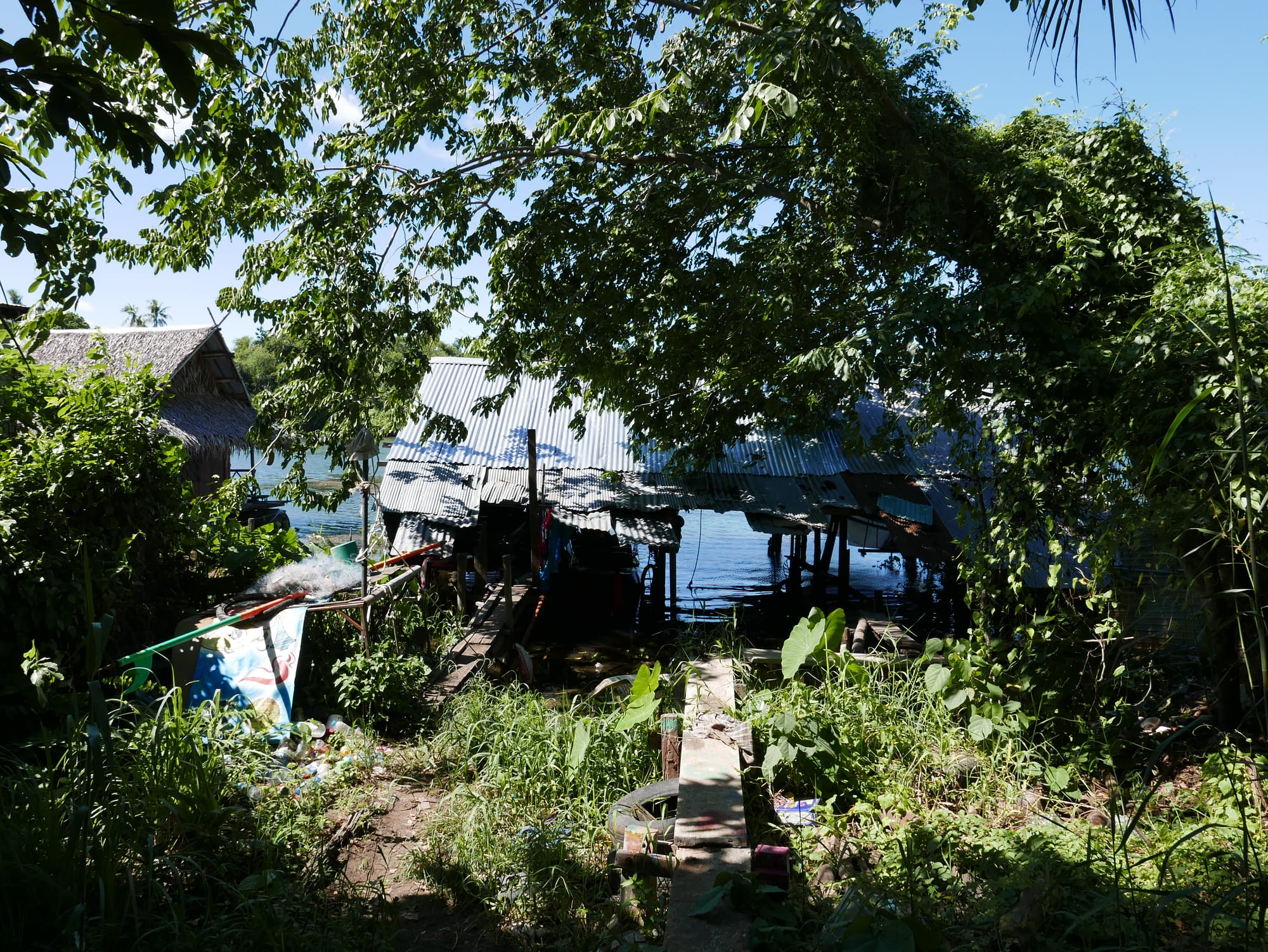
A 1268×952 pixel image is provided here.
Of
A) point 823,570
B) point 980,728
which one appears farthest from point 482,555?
point 980,728

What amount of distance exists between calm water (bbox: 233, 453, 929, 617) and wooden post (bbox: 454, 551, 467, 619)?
122 inches

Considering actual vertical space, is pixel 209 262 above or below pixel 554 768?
above

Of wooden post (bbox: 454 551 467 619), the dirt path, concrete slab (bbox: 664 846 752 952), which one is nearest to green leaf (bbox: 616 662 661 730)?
the dirt path

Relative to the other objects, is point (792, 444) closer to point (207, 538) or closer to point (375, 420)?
point (375, 420)

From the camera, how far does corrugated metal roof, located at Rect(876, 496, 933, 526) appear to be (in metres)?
12.3

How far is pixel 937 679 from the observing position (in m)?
5.27

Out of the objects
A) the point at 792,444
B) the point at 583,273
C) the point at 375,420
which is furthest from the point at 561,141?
the point at 792,444

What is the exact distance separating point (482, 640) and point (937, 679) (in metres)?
5.10

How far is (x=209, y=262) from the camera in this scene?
7.87 meters

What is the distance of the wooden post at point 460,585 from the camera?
998cm

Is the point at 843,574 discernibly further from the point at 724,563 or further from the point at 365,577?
the point at 365,577

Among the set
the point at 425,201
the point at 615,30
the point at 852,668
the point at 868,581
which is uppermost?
the point at 615,30

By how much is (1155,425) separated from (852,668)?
2.30m

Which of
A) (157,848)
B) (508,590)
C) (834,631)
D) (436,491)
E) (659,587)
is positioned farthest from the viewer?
(659,587)
